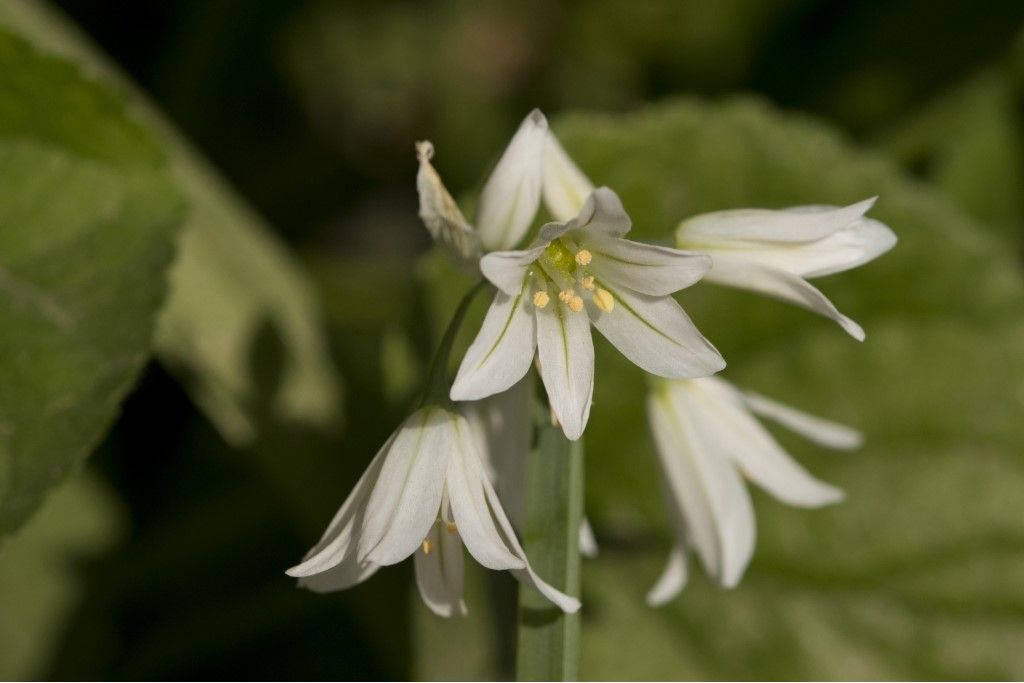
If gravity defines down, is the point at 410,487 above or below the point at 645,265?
below

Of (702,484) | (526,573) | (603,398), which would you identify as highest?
(603,398)

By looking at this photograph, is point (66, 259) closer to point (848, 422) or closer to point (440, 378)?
point (440, 378)

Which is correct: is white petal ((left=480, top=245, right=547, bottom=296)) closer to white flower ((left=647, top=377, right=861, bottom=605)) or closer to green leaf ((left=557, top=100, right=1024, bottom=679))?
white flower ((left=647, top=377, right=861, bottom=605))

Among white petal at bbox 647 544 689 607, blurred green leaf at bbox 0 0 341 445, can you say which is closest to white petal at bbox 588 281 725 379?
white petal at bbox 647 544 689 607

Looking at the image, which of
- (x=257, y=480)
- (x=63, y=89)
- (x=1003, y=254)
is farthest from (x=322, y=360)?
(x=1003, y=254)

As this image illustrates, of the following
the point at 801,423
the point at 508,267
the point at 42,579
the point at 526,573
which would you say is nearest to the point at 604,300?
the point at 508,267

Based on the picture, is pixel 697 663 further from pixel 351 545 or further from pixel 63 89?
pixel 63 89

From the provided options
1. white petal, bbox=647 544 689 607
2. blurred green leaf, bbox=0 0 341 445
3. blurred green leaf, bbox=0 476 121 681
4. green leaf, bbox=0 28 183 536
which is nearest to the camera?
green leaf, bbox=0 28 183 536
